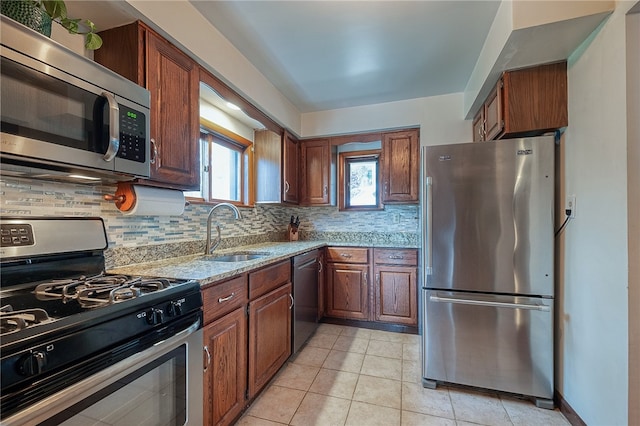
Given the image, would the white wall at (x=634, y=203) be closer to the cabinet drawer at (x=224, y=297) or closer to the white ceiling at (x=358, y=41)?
the white ceiling at (x=358, y=41)

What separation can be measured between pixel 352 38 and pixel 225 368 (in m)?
2.12

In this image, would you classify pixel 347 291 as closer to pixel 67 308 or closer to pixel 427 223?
pixel 427 223

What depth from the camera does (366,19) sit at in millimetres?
1688

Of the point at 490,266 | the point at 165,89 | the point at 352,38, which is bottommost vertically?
the point at 490,266

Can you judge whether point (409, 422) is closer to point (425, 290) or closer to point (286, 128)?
point (425, 290)

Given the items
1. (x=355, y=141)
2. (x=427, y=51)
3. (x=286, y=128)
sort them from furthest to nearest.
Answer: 1. (x=355, y=141)
2. (x=286, y=128)
3. (x=427, y=51)

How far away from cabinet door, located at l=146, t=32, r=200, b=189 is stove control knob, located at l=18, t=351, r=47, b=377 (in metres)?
0.90

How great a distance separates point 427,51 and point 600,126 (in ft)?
3.79

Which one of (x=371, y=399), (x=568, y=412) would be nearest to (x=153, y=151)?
(x=371, y=399)

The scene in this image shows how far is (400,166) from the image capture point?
2965 mm

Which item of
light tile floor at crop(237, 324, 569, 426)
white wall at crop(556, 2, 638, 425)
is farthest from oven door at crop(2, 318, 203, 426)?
white wall at crop(556, 2, 638, 425)

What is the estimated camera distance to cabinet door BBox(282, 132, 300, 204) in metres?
2.91

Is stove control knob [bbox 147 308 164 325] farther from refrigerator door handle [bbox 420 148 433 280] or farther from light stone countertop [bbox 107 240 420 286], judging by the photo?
refrigerator door handle [bbox 420 148 433 280]

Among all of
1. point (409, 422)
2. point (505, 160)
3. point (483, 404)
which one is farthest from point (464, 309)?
point (505, 160)
